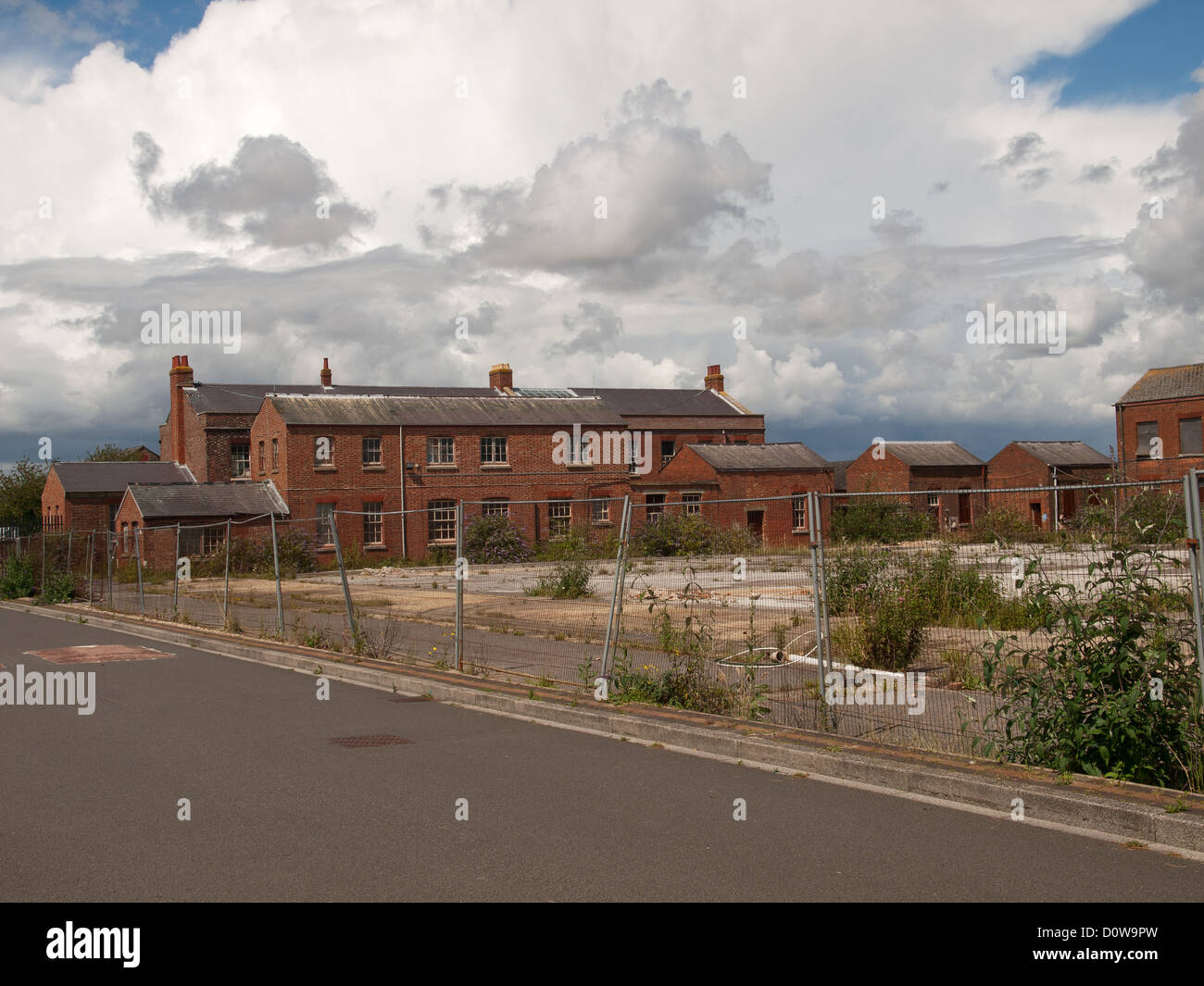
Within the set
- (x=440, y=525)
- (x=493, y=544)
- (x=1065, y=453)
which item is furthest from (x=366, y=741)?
(x=1065, y=453)

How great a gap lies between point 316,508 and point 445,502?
5.66 meters

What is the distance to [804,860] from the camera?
5875 millimetres

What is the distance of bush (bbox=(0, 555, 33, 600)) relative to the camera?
33.2m

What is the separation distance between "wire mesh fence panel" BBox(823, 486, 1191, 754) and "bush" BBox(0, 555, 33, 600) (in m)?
28.3

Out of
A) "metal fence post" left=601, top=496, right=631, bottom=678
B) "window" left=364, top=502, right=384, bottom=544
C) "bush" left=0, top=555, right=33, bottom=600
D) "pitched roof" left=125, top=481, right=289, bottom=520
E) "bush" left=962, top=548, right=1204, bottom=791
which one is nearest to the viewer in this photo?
"bush" left=962, top=548, right=1204, bottom=791

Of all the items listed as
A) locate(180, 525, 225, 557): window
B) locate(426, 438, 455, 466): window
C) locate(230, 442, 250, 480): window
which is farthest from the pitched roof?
locate(230, 442, 250, 480): window

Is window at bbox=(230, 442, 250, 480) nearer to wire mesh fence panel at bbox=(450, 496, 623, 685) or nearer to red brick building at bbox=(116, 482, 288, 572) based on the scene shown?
red brick building at bbox=(116, 482, 288, 572)

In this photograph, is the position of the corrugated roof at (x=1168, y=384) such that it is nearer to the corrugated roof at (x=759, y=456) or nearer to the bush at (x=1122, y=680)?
the corrugated roof at (x=759, y=456)

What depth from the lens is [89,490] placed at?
2066 inches

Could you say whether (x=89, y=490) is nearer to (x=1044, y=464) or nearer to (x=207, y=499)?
(x=207, y=499)

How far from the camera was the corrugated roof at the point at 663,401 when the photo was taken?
239 feet

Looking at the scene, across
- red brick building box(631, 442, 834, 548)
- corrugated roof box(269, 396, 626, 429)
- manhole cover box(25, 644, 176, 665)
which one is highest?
corrugated roof box(269, 396, 626, 429)
